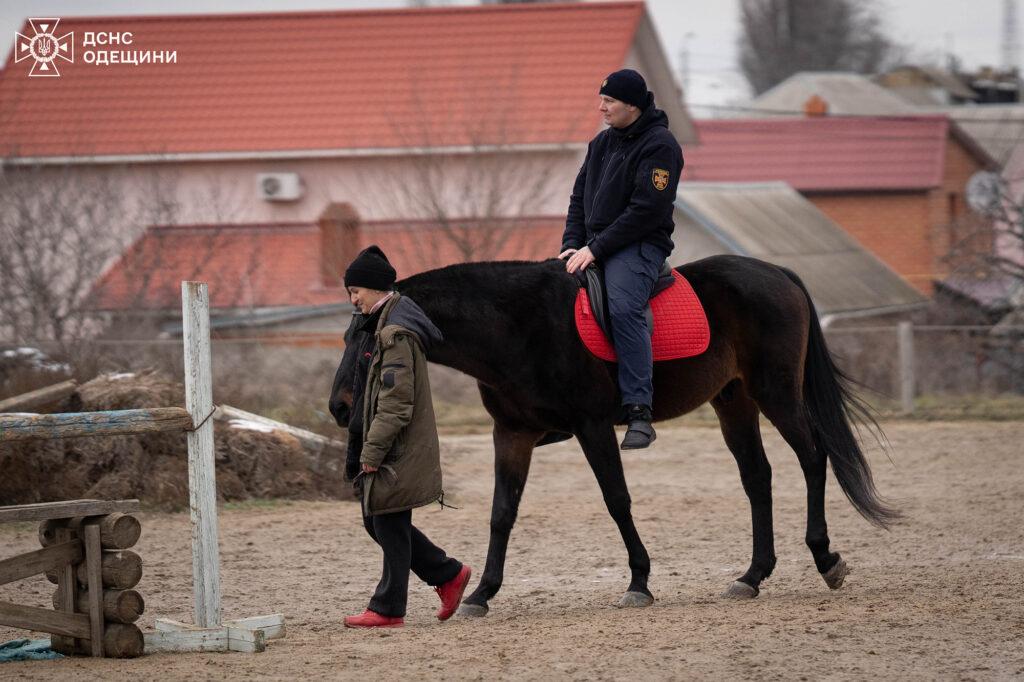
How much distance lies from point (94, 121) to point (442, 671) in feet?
67.1

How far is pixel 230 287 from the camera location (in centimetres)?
2028

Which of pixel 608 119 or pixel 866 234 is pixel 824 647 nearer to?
pixel 608 119

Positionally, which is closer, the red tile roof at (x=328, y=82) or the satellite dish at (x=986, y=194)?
the satellite dish at (x=986, y=194)

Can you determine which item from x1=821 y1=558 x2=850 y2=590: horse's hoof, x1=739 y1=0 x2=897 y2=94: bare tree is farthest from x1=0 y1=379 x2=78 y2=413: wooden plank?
x1=739 y1=0 x2=897 y2=94: bare tree

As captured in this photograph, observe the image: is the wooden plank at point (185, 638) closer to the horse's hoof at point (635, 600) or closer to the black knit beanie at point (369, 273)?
the black knit beanie at point (369, 273)

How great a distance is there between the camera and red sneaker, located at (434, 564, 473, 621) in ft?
21.4

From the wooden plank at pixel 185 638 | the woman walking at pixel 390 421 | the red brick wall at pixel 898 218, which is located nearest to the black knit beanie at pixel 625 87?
the woman walking at pixel 390 421

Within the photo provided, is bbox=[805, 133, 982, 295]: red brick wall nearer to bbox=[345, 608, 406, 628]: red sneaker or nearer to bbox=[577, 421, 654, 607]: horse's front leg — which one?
bbox=[577, 421, 654, 607]: horse's front leg

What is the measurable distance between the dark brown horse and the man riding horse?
0.18 metres

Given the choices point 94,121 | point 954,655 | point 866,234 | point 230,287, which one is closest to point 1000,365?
point 230,287

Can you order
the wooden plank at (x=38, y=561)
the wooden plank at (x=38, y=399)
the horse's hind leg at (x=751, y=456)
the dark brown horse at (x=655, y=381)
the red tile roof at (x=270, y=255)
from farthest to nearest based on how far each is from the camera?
the red tile roof at (x=270, y=255)
the wooden plank at (x=38, y=399)
the horse's hind leg at (x=751, y=456)
the dark brown horse at (x=655, y=381)
the wooden plank at (x=38, y=561)

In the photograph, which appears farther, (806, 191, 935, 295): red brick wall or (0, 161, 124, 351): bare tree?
(806, 191, 935, 295): red brick wall

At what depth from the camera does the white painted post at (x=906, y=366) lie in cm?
1563

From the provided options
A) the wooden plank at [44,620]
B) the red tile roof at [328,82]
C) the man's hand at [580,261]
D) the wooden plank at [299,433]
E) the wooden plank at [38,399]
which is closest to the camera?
the wooden plank at [44,620]
